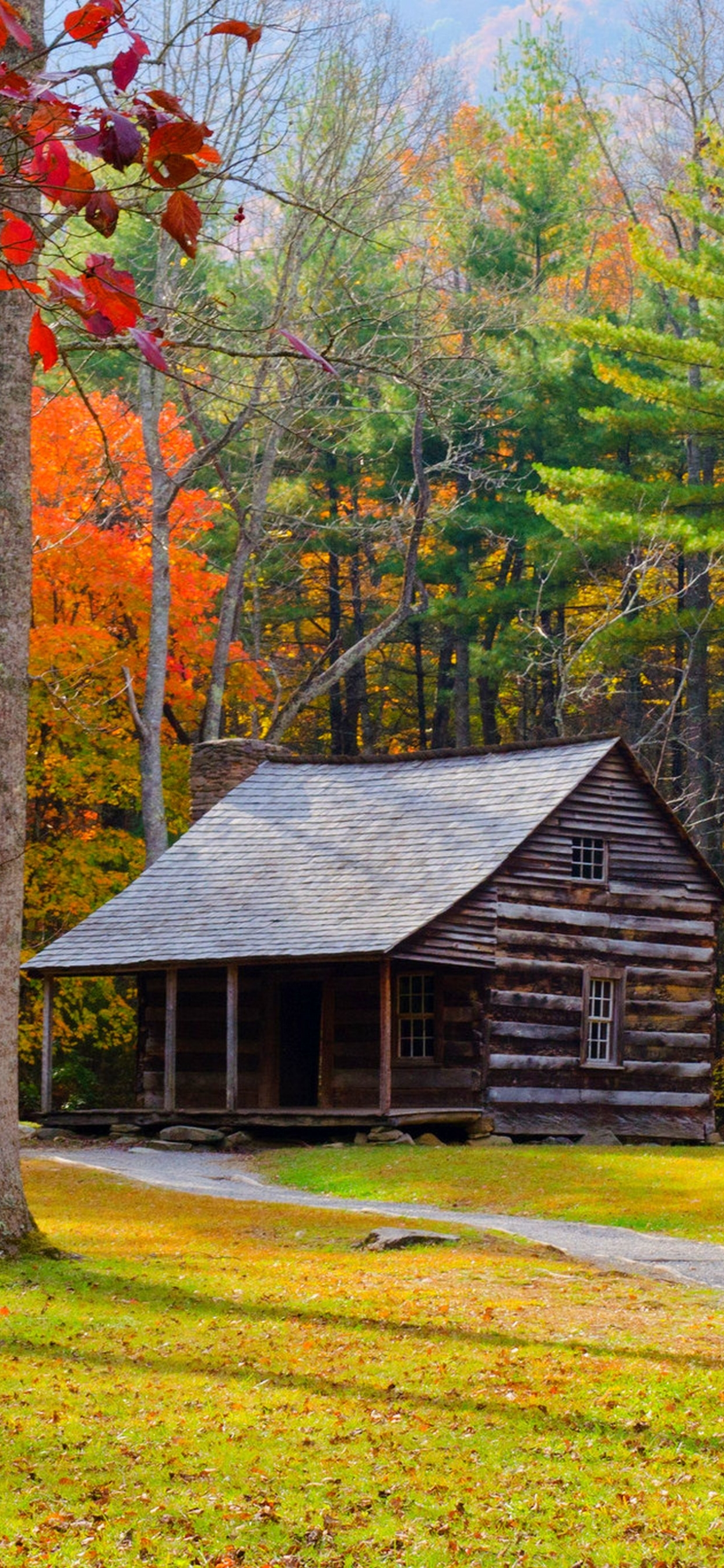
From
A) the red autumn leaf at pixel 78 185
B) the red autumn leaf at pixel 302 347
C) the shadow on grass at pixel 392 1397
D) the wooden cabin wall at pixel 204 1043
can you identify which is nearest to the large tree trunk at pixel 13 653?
the shadow on grass at pixel 392 1397

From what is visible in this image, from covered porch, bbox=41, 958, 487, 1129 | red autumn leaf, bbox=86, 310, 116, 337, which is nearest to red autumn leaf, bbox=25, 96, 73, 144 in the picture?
red autumn leaf, bbox=86, 310, 116, 337

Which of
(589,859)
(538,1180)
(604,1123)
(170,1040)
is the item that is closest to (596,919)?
(589,859)

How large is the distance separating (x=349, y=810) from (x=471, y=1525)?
24.8 meters

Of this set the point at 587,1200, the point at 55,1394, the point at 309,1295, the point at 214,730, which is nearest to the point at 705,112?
the point at 214,730

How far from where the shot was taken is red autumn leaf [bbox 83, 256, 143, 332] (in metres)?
5.37

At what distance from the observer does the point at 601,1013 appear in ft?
96.5

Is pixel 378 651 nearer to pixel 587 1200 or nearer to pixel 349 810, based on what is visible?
pixel 349 810

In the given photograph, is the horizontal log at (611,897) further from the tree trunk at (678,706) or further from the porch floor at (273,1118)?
the tree trunk at (678,706)

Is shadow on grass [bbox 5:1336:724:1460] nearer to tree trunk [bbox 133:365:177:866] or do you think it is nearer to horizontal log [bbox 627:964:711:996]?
horizontal log [bbox 627:964:711:996]

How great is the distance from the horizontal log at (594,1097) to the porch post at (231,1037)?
3997 mm

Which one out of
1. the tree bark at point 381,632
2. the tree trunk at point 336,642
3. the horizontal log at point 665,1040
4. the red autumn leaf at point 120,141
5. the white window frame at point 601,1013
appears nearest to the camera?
the red autumn leaf at point 120,141

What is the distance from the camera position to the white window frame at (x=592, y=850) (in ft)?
95.3

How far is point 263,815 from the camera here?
105 feet

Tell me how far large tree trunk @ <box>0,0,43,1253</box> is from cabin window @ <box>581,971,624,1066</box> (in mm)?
17030
